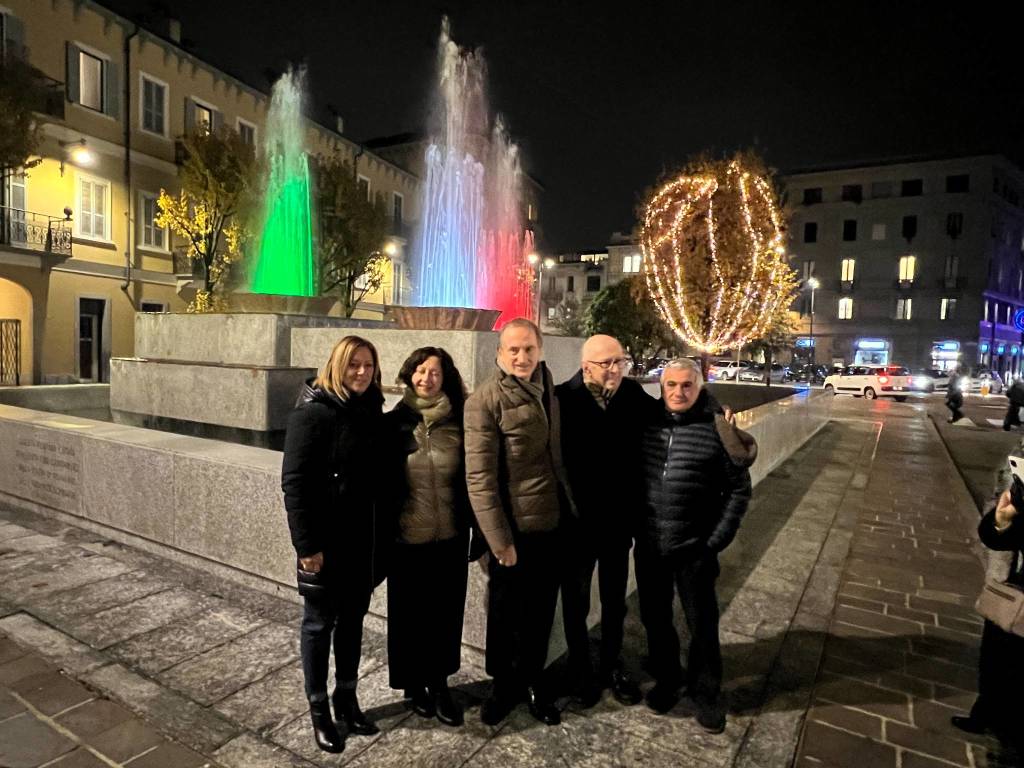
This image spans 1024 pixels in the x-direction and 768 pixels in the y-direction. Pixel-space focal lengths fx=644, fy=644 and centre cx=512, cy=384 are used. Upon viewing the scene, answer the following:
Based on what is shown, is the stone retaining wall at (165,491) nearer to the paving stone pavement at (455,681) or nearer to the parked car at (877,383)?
the paving stone pavement at (455,681)

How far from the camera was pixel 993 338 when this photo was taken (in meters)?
52.3

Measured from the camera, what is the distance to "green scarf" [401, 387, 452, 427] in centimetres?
329

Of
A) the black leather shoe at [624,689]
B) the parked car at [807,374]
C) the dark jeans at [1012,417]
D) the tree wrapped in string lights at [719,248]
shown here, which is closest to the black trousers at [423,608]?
the black leather shoe at [624,689]

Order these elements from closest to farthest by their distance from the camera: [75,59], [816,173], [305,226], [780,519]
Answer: [780,519]
[305,226]
[75,59]
[816,173]

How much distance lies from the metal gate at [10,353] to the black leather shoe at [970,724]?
23.4 metres

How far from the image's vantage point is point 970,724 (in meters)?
3.42

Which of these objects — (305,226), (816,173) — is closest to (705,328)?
(305,226)

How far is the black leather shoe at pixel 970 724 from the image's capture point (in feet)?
11.1

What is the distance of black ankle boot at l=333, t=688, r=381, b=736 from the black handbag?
0.60 metres

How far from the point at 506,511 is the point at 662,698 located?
1400 millimetres

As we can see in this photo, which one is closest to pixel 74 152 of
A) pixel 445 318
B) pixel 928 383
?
pixel 445 318

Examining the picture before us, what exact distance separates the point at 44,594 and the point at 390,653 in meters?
3.14

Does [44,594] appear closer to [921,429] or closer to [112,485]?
[112,485]

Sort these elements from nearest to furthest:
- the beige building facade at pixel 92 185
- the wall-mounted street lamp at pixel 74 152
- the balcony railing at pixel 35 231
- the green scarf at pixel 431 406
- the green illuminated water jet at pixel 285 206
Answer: the green scarf at pixel 431 406, the green illuminated water jet at pixel 285 206, the balcony railing at pixel 35 231, the beige building facade at pixel 92 185, the wall-mounted street lamp at pixel 74 152
